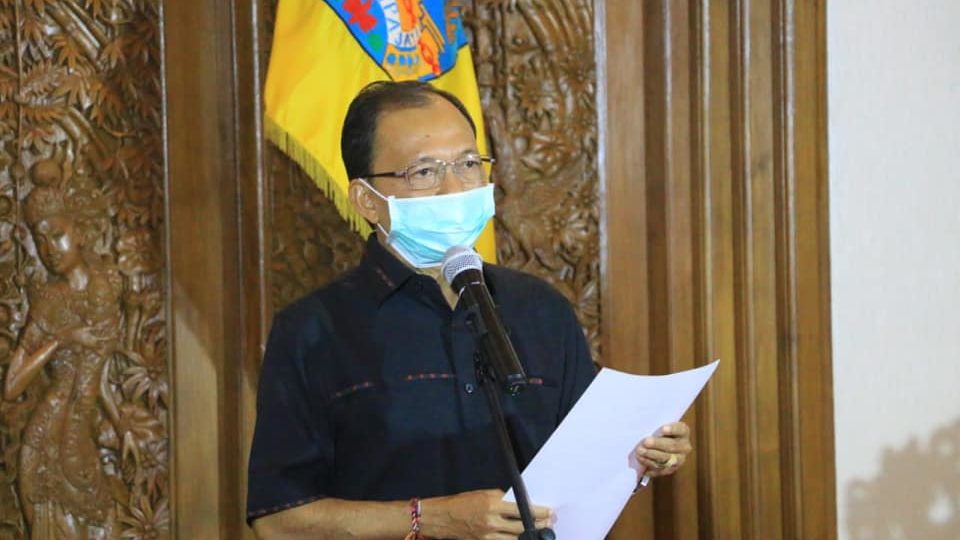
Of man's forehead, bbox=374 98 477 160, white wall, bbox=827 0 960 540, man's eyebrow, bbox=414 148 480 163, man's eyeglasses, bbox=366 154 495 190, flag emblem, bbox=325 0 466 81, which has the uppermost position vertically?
flag emblem, bbox=325 0 466 81

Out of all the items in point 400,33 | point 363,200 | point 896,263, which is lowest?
point 896,263

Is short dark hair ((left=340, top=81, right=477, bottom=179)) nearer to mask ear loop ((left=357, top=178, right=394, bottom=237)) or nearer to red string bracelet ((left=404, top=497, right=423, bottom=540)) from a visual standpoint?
mask ear loop ((left=357, top=178, right=394, bottom=237))

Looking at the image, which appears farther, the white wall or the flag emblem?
the white wall

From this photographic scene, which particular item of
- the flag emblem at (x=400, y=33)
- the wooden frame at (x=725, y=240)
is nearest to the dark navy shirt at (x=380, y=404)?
the flag emblem at (x=400, y=33)

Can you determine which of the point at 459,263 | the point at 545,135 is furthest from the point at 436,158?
the point at 545,135

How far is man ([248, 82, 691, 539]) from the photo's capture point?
1.58 m

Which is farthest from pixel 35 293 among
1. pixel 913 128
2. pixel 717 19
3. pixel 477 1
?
pixel 913 128

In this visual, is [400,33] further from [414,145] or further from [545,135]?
[414,145]

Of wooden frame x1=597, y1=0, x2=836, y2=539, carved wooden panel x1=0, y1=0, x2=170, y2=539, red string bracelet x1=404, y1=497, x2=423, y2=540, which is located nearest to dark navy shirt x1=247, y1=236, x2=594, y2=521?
red string bracelet x1=404, y1=497, x2=423, y2=540

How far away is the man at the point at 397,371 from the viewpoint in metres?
1.58

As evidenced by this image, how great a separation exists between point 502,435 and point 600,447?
167 millimetres

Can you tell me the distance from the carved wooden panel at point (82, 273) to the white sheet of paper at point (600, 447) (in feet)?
4.83

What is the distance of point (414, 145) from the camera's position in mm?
1668

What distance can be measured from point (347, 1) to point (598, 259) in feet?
3.00
